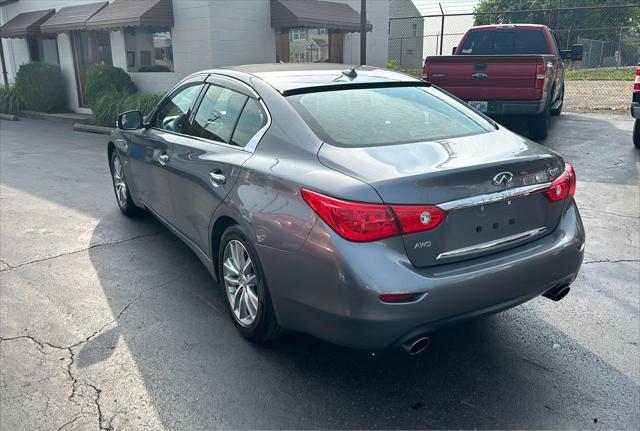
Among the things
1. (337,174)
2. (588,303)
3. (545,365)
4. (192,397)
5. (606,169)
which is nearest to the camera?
(337,174)

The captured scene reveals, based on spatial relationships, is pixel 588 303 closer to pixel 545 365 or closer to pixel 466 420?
pixel 545 365

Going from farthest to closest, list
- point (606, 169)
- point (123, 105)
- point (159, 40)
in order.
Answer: point (159, 40), point (123, 105), point (606, 169)

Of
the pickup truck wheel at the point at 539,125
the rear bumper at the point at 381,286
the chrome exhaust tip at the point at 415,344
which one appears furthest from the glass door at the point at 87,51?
the chrome exhaust tip at the point at 415,344

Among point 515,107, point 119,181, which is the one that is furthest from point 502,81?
point 119,181

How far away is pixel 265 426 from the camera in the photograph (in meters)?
2.65

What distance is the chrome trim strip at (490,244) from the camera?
2.63 metres

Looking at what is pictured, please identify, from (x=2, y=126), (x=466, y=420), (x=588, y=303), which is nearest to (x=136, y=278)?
(x=466, y=420)

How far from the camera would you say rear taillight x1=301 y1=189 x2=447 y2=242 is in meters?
2.48

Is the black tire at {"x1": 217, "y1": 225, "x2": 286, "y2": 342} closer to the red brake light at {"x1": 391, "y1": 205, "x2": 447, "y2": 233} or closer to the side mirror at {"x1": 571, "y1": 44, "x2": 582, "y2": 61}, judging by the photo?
the red brake light at {"x1": 391, "y1": 205, "x2": 447, "y2": 233}

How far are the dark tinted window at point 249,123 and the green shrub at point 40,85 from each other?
48.2 feet

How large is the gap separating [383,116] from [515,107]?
619cm

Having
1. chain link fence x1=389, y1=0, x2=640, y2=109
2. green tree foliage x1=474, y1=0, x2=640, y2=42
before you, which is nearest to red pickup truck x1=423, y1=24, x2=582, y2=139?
chain link fence x1=389, y1=0, x2=640, y2=109

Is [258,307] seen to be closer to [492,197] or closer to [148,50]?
[492,197]

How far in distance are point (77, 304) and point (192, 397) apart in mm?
1522
